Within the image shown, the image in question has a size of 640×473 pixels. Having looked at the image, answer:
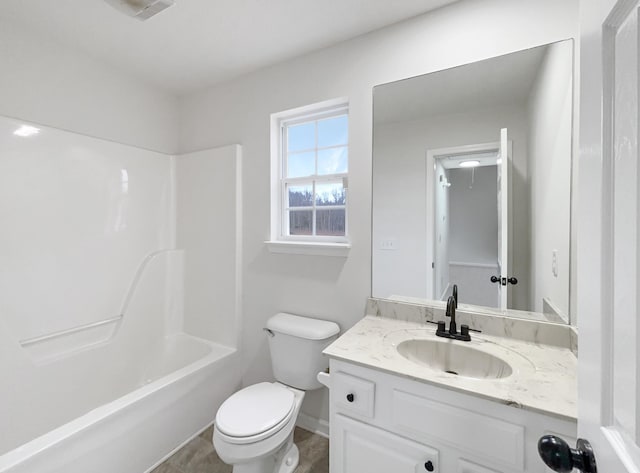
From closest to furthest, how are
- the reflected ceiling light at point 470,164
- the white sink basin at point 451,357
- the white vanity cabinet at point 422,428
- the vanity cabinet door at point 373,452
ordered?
1. the white vanity cabinet at point 422,428
2. the vanity cabinet door at point 373,452
3. the white sink basin at point 451,357
4. the reflected ceiling light at point 470,164

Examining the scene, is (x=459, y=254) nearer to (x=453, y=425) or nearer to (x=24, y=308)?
(x=453, y=425)

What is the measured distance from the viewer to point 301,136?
7.06ft

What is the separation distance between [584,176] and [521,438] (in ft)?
2.65

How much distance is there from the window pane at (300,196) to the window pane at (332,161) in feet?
0.52

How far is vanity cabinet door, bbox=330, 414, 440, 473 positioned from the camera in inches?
41.6

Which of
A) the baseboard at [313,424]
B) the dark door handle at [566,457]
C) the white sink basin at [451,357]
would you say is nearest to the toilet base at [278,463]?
the baseboard at [313,424]

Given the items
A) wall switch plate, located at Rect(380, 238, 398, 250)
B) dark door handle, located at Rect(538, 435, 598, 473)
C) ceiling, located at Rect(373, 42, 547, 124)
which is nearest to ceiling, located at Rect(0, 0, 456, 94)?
ceiling, located at Rect(373, 42, 547, 124)

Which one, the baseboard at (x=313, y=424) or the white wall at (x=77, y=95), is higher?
the white wall at (x=77, y=95)

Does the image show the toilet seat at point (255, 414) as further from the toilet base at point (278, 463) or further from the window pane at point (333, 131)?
the window pane at point (333, 131)

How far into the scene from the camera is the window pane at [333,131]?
196cm

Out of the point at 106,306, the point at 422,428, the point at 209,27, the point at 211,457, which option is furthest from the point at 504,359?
the point at 106,306

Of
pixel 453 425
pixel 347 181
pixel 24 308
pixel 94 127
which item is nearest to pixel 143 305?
pixel 24 308

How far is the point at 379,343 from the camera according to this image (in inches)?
52.4

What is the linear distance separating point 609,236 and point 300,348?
1544 millimetres
